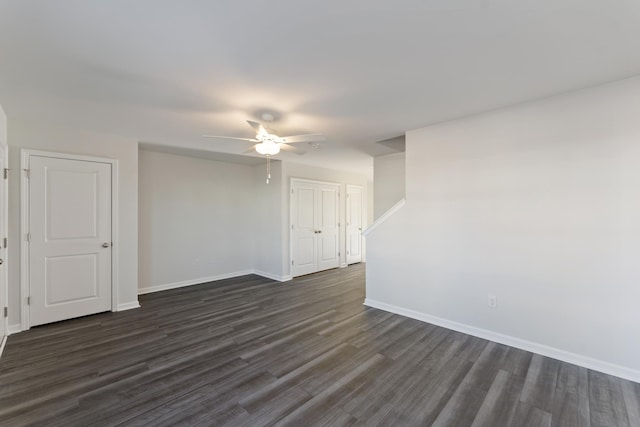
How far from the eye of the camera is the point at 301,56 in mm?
1947

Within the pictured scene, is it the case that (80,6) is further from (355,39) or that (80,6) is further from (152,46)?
(355,39)

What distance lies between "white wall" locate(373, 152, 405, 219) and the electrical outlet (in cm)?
234

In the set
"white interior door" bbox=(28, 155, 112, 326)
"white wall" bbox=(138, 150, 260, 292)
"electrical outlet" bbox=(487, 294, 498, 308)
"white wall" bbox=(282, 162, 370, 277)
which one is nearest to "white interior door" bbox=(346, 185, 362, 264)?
"white wall" bbox=(282, 162, 370, 277)

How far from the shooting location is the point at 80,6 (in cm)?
148

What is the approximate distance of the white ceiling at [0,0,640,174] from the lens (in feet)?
5.02

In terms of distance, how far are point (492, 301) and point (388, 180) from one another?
2730 millimetres

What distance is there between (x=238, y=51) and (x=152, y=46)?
0.55m

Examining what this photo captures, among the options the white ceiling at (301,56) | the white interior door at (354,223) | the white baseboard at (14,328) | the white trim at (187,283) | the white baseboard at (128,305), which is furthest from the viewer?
the white interior door at (354,223)

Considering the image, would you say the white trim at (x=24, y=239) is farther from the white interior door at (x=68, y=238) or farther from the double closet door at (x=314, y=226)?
the double closet door at (x=314, y=226)

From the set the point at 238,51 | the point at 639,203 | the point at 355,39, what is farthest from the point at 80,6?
the point at 639,203

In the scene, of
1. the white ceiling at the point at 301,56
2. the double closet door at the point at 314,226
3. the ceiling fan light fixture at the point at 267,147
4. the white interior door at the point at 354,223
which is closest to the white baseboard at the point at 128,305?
the white ceiling at the point at 301,56

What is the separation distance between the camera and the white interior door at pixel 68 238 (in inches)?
130

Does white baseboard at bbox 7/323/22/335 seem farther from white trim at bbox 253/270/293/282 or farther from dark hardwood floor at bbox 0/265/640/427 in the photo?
white trim at bbox 253/270/293/282

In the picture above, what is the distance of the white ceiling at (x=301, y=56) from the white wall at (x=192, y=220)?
74.5 inches
